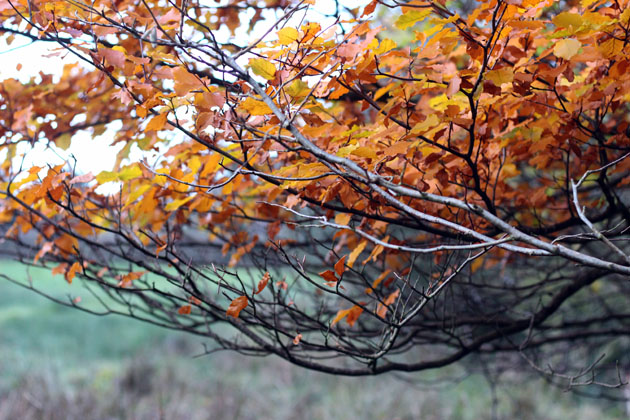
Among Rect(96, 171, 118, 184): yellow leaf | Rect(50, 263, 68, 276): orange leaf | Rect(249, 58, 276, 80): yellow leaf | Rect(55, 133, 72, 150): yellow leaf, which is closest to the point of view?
Rect(249, 58, 276, 80): yellow leaf

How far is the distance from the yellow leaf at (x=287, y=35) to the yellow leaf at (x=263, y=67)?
3.4 inches

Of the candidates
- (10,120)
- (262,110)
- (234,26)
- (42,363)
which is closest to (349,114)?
(234,26)

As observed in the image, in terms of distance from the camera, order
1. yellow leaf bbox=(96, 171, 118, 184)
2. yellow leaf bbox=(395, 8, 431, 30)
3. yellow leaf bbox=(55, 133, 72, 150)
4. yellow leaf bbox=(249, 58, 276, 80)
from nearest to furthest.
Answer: yellow leaf bbox=(249, 58, 276, 80), yellow leaf bbox=(395, 8, 431, 30), yellow leaf bbox=(96, 171, 118, 184), yellow leaf bbox=(55, 133, 72, 150)

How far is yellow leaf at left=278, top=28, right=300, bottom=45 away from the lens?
1366 millimetres

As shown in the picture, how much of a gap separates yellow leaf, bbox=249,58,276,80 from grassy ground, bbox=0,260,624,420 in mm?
5341

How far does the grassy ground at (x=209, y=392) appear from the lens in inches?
261

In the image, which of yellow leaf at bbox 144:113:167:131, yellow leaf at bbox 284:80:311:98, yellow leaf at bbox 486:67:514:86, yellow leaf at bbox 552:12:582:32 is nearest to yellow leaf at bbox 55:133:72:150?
yellow leaf at bbox 144:113:167:131

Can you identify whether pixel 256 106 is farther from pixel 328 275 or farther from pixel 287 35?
pixel 328 275

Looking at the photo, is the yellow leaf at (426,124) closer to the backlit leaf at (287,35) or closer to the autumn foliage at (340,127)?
the autumn foliage at (340,127)

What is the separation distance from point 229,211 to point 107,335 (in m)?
10.1

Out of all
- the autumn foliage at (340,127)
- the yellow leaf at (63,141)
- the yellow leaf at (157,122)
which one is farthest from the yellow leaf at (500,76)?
the yellow leaf at (63,141)

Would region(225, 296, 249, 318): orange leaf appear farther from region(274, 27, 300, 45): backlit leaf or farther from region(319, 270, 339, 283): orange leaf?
region(274, 27, 300, 45): backlit leaf

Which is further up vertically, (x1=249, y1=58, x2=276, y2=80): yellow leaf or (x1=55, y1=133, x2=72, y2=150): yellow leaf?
(x1=55, y1=133, x2=72, y2=150): yellow leaf

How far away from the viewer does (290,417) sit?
6988 mm
